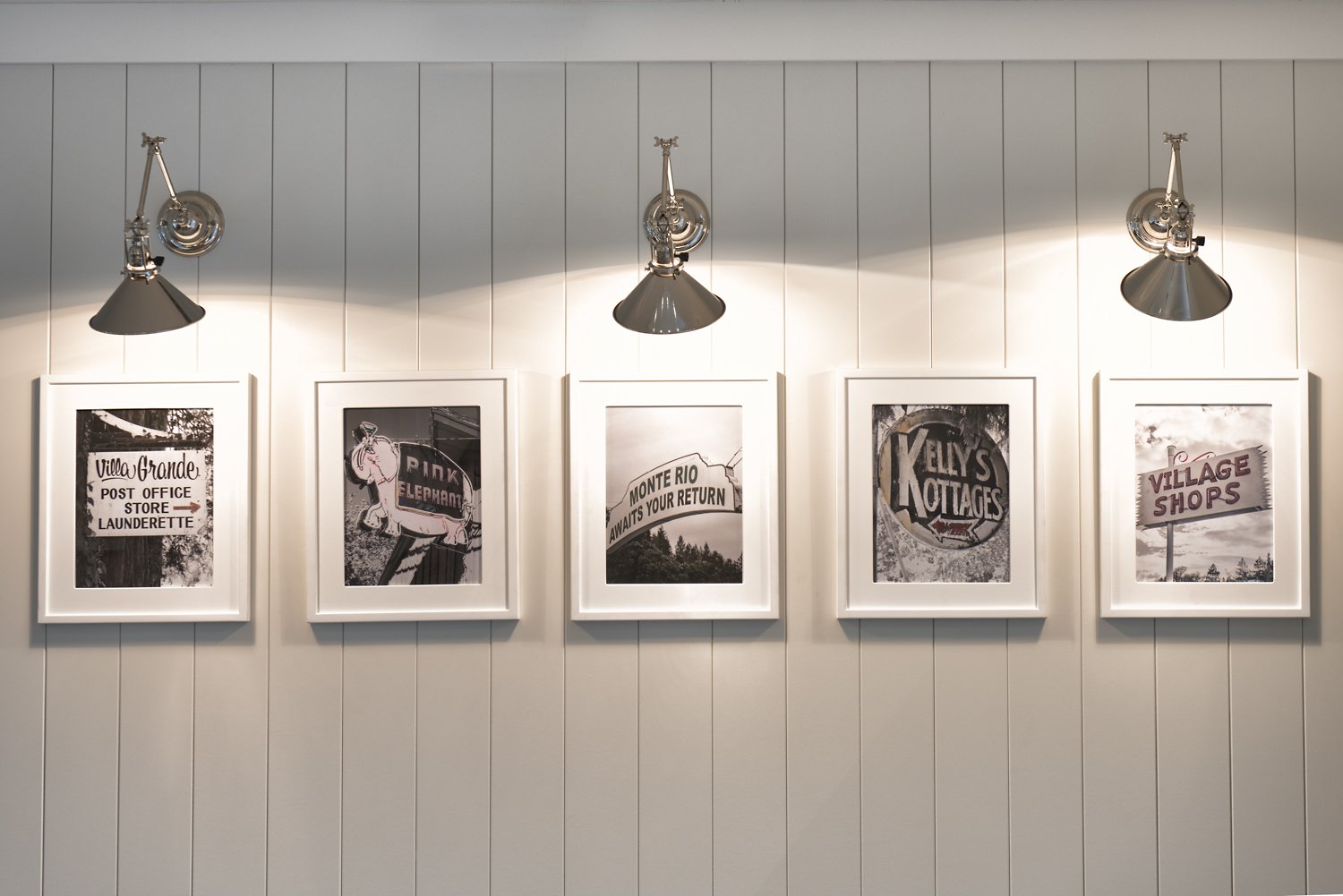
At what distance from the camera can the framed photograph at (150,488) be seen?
187 centimetres

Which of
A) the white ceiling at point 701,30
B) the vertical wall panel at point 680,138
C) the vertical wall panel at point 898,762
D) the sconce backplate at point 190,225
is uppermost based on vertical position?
the white ceiling at point 701,30

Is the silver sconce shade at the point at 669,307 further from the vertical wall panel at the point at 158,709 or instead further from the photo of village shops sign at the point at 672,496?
the vertical wall panel at the point at 158,709

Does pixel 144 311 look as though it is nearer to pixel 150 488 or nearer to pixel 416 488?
pixel 150 488

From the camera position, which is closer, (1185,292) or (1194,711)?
(1185,292)

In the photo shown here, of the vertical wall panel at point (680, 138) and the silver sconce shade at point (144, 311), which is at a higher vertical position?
the vertical wall panel at point (680, 138)

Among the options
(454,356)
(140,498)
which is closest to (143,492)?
(140,498)

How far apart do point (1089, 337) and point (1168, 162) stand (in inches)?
15.7

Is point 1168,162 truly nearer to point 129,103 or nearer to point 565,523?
point 565,523

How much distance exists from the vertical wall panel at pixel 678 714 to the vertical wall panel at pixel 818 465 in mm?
171

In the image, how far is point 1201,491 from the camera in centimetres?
188

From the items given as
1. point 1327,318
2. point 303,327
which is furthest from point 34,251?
point 1327,318

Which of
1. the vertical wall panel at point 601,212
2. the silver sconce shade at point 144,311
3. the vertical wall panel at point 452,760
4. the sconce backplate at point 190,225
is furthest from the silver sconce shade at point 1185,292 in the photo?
the sconce backplate at point 190,225

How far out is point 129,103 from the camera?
192 centimetres

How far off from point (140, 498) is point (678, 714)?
46.5 inches
